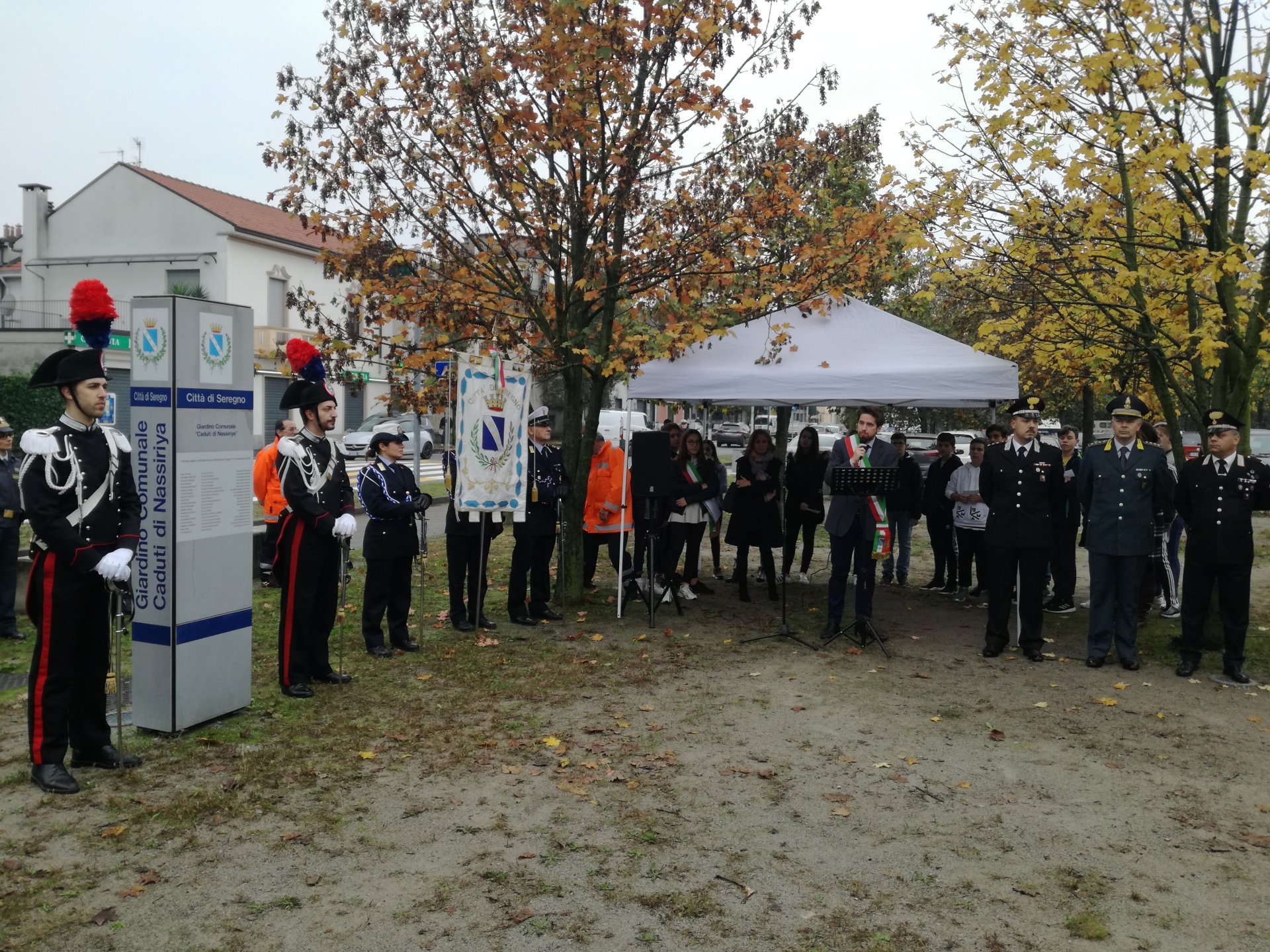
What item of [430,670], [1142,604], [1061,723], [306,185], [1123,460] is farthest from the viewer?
[1142,604]

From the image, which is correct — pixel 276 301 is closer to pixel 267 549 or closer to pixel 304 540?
pixel 267 549

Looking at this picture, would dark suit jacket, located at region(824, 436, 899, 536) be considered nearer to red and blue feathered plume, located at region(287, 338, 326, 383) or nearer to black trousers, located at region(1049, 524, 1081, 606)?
black trousers, located at region(1049, 524, 1081, 606)

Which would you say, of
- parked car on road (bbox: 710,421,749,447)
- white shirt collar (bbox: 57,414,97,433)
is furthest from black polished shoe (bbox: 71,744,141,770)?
parked car on road (bbox: 710,421,749,447)

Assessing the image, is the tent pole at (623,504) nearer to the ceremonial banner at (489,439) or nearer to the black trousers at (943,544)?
the ceremonial banner at (489,439)

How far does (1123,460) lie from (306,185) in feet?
25.1

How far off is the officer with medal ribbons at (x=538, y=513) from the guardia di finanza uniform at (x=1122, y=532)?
469 cm

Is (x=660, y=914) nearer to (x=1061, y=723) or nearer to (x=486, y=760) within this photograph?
(x=486, y=760)

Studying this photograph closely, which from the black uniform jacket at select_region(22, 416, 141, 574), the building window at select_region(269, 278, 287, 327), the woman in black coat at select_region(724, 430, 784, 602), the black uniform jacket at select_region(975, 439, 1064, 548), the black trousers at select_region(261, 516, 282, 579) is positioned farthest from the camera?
the building window at select_region(269, 278, 287, 327)

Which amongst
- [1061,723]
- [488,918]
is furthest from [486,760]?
[1061,723]

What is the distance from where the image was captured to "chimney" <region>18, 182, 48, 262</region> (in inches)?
1613

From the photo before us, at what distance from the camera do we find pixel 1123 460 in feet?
27.5

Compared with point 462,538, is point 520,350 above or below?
above

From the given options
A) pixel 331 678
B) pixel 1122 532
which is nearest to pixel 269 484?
pixel 331 678

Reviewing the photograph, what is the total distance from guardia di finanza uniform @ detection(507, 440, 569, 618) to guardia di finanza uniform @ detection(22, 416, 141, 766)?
424cm
